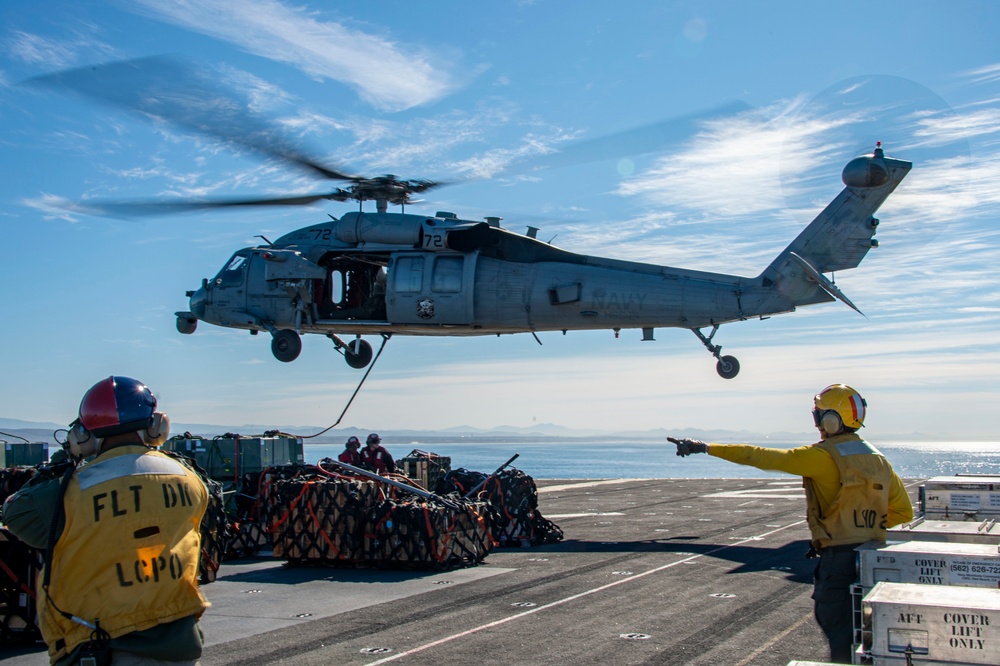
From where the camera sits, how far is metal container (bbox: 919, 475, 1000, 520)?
999cm

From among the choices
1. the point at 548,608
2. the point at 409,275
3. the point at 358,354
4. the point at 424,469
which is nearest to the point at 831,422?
the point at 548,608

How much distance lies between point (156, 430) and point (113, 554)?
0.68 metres

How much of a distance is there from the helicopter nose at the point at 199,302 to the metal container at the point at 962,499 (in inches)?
747

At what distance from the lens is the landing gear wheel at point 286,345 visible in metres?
23.0

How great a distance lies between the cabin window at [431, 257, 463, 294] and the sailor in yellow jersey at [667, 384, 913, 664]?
14.7 metres

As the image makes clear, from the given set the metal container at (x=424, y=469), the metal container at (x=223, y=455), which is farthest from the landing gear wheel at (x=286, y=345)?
the metal container at (x=424, y=469)

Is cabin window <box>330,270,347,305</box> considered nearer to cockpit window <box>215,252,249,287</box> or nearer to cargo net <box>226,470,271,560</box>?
cockpit window <box>215,252,249,287</box>

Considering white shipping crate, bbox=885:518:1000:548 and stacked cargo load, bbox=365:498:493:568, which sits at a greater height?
white shipping crate, bbox=885:518:1000:548

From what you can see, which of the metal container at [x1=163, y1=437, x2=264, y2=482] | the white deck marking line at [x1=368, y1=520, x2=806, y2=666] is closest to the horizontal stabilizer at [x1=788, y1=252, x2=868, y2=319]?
the white deck marking line at [x1=368, y1=520, x2=806, y2=666]

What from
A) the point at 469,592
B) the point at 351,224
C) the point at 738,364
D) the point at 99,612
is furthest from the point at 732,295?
the point at 99,612

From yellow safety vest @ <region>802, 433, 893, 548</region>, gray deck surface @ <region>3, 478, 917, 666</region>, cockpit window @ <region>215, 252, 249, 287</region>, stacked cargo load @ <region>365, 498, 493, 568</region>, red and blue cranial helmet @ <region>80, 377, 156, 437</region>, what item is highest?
cockpit window @ <region>215, 252, 249, 287</region>

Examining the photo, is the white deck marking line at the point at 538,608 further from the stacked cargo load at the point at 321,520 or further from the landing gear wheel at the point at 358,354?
the landing gear wheel at the point at 358,354

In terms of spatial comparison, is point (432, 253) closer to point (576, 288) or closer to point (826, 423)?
point (576, 288)

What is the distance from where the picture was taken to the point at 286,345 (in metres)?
23.0
